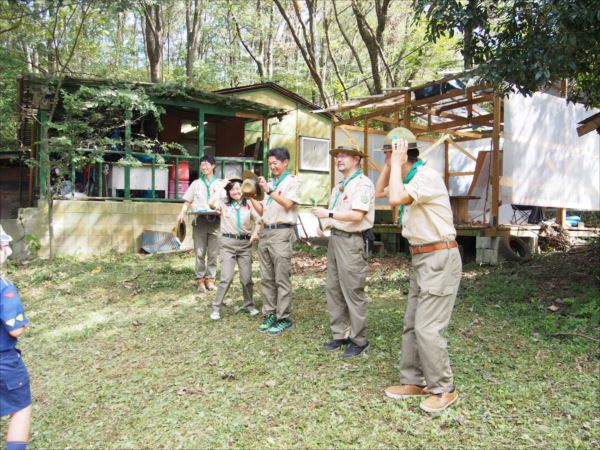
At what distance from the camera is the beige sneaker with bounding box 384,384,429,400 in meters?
3.68

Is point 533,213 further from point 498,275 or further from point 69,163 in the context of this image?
point 69,163

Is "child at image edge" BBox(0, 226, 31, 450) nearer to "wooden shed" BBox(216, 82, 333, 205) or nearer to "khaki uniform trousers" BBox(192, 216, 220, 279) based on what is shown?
"khaki uniform trousers" BBox(192, 216, 220, 279)

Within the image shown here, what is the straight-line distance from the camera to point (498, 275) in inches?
312

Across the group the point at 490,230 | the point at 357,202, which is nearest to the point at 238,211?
the point at 357,202

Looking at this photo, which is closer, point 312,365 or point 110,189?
point 312,365

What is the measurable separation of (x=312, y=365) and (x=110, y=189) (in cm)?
858

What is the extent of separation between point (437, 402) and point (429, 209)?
139 cm

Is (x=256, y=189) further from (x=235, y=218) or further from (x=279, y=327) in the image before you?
(x=279, y=327)

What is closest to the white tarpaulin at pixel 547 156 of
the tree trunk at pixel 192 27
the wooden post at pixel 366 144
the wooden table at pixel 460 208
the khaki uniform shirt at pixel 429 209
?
the wooden table at pixel 460 208

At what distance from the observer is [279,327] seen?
5.32 metres

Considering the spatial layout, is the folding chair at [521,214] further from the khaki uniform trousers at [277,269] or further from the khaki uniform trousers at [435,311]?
the khaki uniform trousers at [435,311]

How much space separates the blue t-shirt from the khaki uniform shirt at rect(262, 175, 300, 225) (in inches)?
112

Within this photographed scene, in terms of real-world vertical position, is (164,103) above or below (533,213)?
above

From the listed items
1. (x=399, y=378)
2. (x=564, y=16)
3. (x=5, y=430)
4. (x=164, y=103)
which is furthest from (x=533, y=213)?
(x=5, y=430)
